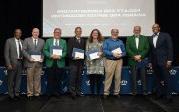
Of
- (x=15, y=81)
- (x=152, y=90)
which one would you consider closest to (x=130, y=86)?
(x=152, y=90)

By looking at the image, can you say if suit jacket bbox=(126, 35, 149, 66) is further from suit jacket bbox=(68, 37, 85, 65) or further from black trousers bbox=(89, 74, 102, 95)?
suit jacket bbox=(68, 37, 85, 65)

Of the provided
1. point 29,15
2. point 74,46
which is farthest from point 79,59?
point 29,15

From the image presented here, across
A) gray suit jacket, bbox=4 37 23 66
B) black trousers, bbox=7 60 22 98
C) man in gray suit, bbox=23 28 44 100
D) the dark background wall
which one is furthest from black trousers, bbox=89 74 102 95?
the dark background wall

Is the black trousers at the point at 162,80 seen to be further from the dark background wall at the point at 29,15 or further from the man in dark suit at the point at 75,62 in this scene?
the dark background wall at the point at 29,15

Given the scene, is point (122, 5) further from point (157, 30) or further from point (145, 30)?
point (157, 30)

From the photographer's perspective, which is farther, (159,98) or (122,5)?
(122,5)

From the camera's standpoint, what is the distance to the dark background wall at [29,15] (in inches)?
345

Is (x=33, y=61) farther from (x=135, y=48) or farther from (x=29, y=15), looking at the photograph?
(x=135, y=48)

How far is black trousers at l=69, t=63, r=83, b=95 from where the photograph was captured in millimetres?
7562

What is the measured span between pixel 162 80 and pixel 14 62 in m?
2.94

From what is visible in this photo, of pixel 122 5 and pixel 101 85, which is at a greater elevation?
pixel 122 5

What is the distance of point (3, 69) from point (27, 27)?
4.38 ft

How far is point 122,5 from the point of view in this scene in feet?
28.0

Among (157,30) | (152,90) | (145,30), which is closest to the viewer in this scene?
(157,30)
